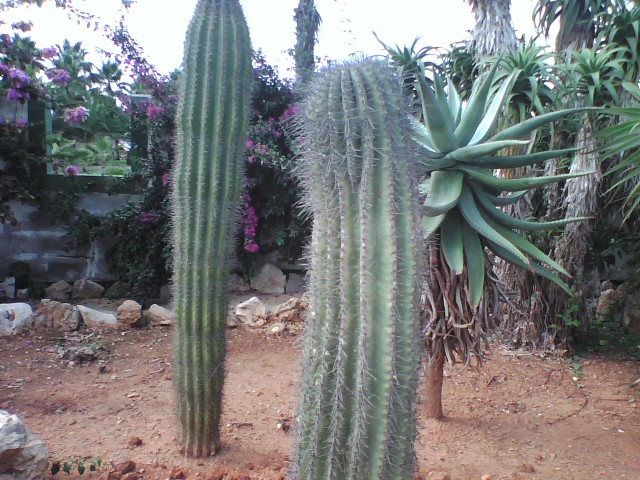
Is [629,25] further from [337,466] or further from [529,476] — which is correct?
[337,466]

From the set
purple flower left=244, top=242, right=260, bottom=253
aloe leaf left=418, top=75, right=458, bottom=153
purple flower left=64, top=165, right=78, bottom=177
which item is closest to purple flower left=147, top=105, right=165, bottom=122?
purple flower left=64, top=165, right=78, bottom=177

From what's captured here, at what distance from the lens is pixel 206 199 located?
9.18 feet

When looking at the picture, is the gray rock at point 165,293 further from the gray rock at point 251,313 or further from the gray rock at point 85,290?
the gray rock at point 251,313

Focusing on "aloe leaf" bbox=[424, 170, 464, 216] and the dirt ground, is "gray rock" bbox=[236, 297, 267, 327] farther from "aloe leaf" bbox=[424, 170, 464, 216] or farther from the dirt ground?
"aloe leaf" bbox=[424, 170, 464, 216]

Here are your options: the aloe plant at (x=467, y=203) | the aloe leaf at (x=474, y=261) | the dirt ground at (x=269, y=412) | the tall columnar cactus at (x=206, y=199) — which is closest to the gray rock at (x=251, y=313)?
the dirt ground at (x=269, y=412)

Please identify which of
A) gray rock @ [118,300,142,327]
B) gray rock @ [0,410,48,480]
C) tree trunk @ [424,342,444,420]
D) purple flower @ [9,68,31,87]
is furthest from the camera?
purple flower @ [9,68,31,87]

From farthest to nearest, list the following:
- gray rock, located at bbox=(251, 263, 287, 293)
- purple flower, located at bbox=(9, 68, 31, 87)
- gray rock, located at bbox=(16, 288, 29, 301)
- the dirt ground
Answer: gray rock, located at bbox=(251, 263, 287, 293)
gray rock, located at bbox=(16, 288, 29, 301)
purple flower, located at bbox=(9, 68, 31, 87)
the dirt ground

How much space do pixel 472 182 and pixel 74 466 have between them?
2389 millimetres

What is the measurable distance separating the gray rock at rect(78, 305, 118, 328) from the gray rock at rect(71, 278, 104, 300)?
880 mm

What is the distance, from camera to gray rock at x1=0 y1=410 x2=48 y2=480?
7.80ft

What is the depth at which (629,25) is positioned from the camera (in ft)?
14.7

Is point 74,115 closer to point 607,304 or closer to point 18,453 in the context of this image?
point 18,453

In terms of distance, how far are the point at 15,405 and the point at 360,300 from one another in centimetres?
308

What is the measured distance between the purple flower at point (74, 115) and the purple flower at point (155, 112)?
35.4 inches
